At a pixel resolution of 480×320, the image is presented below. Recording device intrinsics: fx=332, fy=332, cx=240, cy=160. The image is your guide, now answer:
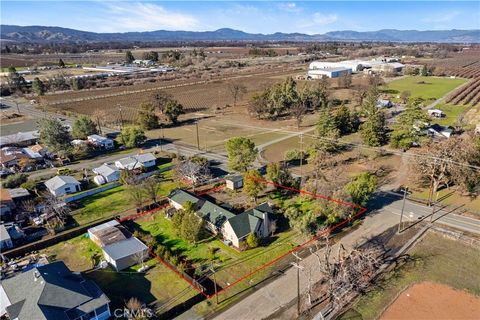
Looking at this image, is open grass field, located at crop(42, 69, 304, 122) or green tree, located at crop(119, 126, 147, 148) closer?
green tree, located at crop(119, 126, 147, 148)

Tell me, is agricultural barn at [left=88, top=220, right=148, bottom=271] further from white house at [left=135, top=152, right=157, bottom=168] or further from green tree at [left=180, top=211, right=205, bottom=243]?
white house at [left=135, top=152, right=157, bottom=168]

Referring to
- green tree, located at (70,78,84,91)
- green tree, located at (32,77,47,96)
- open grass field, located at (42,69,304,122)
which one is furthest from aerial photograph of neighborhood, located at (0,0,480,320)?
green tree, located at (70,78,84,91)

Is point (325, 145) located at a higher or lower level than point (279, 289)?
higher

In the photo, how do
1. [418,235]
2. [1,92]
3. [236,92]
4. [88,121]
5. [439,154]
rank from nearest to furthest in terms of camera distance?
[418,235], [439,154], [88,121], [236,92], [1,92]

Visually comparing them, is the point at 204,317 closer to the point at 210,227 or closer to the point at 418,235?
the point at 210,227

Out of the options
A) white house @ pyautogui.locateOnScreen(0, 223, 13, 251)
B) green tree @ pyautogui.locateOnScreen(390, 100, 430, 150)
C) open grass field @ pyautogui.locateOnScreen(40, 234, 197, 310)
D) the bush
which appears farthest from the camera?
green tree @ pyautogui.locateOnScreen(390, 100, 430, 150)

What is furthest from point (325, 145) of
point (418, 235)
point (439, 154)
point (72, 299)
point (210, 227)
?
point (72, 299)

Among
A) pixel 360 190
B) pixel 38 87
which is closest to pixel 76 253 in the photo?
pixel 360 190
